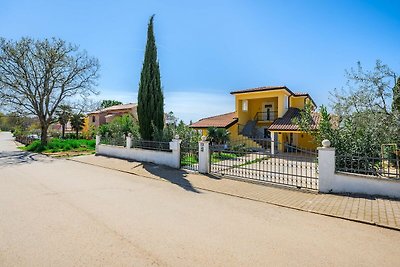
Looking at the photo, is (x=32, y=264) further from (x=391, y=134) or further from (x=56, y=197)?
(x=391, y=134)

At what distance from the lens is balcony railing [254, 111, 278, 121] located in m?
25.4

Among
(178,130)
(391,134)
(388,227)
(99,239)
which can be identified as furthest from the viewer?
(178,130)

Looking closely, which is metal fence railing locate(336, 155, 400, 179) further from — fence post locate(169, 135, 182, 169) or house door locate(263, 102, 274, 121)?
house door locate(263, 102, 274, 121)

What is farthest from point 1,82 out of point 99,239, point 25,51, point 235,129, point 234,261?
point 234,261

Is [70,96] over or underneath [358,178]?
over

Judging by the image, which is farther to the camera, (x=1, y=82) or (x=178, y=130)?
(x=1, y=82)

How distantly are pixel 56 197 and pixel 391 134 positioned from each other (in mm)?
10435

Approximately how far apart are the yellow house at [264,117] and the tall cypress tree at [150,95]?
30.4ft

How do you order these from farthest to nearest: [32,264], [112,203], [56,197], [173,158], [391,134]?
[173,158], [391,134], [56,197], [112,203], [32,264]

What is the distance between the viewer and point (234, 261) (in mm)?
3607

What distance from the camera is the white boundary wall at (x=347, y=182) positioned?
6.81 metres

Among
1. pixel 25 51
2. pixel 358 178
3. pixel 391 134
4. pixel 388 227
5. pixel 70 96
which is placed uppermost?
pixel 25 51

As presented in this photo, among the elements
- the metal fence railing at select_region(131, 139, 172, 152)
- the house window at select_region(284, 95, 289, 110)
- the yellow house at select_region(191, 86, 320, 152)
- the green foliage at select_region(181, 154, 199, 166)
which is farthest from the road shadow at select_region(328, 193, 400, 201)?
the house window at select_region(284, 95, 289, 110)

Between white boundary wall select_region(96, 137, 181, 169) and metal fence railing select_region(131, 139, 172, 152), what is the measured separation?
0.25m
